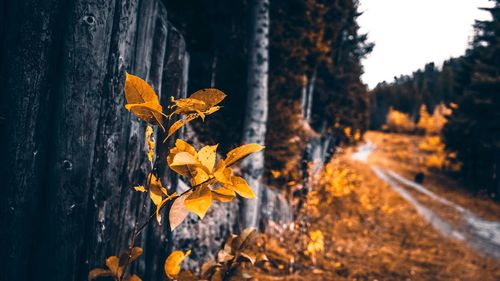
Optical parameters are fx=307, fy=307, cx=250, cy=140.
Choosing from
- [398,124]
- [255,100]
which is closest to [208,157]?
[255,100]

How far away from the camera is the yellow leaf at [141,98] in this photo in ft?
2.55

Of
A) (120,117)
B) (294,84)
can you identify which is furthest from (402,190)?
(120,117)

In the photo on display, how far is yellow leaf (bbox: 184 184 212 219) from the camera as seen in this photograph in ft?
2.32

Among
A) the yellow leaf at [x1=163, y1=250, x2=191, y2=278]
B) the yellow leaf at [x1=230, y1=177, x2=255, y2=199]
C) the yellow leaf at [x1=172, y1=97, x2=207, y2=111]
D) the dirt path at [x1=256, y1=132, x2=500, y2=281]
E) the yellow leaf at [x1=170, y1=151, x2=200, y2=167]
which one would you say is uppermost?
the yellow leaf at [x1=172, y1=97, x2=207, y2=111]

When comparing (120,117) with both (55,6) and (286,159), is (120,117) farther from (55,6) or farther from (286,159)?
(286,159)

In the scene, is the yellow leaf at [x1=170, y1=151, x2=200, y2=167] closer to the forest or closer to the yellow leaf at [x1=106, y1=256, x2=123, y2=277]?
the forest

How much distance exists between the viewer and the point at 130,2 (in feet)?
4.39

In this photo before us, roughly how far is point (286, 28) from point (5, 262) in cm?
651

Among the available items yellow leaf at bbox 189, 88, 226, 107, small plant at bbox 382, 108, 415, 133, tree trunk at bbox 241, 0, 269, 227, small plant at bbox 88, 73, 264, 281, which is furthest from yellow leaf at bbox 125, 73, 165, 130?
small plant at bbox 382, 108, 415, 133

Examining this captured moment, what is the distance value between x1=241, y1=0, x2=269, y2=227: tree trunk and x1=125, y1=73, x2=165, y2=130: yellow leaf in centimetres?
388

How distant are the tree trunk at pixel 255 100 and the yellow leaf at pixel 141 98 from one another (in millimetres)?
3880

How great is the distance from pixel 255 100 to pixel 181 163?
415 centimetres

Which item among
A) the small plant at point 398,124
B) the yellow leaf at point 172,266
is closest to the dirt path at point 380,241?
the yellow leaf at point 172,266

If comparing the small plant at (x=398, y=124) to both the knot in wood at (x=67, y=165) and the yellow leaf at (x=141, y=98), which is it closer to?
the knot in wood at (x=67, y=165)
